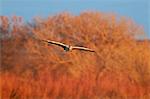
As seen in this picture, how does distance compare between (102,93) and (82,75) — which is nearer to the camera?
(102,93)

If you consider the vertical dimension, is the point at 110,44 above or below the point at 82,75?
above

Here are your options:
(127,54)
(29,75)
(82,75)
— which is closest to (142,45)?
(127,54)

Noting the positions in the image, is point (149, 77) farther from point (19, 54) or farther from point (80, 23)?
point (19, 54)

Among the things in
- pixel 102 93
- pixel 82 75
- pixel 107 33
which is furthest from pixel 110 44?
pixel 102 93

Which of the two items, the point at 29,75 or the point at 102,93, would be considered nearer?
the point at 102,93

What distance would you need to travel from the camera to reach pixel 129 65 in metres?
8.68

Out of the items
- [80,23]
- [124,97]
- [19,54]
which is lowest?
[124,97]

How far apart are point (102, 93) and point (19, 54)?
1.87 metres

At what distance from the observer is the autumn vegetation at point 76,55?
8.25 meters

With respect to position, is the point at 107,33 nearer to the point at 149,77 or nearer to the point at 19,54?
the point at 149,77

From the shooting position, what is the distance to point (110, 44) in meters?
9.05

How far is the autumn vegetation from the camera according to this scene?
825cm

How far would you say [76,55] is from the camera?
8781 mm

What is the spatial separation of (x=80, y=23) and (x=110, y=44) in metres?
0.73
